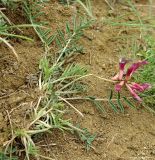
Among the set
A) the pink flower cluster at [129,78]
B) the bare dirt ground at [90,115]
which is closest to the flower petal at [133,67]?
the pink flower cluster at [129,78]

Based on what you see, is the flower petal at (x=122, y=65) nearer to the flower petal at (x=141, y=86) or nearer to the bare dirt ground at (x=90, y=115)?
the flower petal at (x=141, y=86)

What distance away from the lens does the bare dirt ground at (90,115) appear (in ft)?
6.51

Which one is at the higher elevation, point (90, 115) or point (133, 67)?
point (133, 67)

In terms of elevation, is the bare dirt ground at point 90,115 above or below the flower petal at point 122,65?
below

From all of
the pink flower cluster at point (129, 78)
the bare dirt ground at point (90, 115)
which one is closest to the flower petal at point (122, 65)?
the pink flower cluster at point (129, 78)

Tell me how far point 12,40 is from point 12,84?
0.31 meters

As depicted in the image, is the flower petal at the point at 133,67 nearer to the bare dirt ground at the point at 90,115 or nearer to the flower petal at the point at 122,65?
the flower petal at the point at 122,65

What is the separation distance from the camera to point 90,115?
215 centimetres

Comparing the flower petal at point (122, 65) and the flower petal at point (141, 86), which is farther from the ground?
the flower petal at point (122, 65)

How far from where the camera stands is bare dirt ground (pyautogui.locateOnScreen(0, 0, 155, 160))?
1985 millimetres

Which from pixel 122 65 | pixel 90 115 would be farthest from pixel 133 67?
pixel 90 115

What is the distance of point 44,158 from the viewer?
1.90 m

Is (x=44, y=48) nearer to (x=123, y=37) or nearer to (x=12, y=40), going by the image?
(x=12, y=40)

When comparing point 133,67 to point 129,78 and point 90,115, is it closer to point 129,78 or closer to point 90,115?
point 129,78
